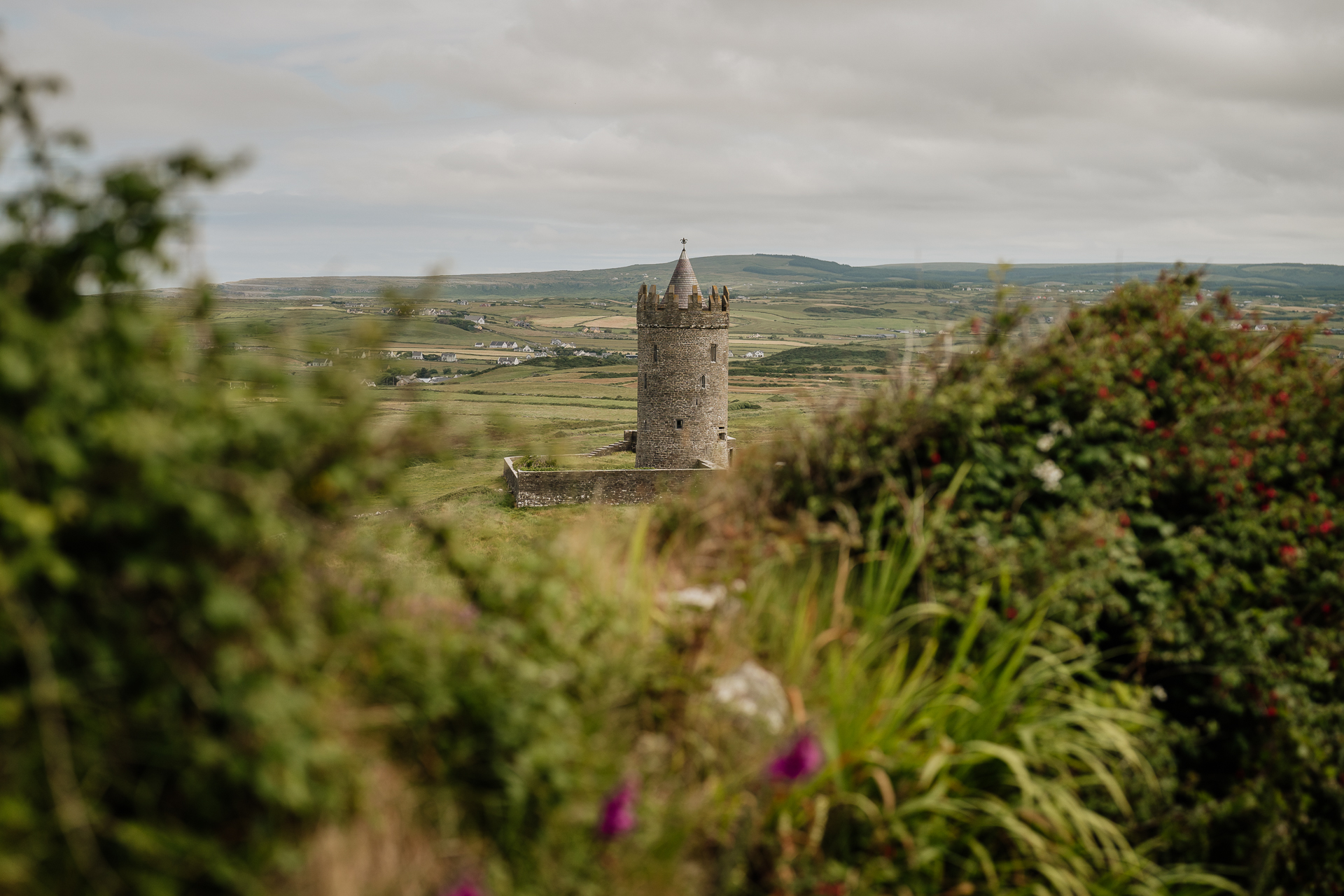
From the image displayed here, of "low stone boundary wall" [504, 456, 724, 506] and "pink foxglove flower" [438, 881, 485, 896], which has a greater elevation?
"pink foxglove flower" [438, 881, 485, 896]

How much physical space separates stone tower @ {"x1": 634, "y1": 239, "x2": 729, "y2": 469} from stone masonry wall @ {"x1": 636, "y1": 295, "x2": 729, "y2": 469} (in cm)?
3

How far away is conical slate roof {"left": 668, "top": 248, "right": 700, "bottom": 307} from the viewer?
4572 cm

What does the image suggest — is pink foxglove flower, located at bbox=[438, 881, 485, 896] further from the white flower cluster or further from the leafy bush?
the white flower cluster

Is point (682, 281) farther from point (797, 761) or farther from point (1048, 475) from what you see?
point (797, 761)

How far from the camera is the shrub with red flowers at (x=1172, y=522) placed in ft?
16.5

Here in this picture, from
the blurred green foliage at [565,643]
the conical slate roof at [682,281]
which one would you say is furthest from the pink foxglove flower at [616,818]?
the conical slate roof at [682,281]

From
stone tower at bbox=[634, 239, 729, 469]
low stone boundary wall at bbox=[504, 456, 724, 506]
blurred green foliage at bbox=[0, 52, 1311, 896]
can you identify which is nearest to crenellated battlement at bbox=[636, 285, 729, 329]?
stone tower at bbox=[634, 239, 729, 469]

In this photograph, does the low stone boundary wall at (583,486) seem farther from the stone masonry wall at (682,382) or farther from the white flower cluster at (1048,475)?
the white flower cluster at (1048,475)

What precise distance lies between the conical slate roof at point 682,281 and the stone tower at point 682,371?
0.15 ft

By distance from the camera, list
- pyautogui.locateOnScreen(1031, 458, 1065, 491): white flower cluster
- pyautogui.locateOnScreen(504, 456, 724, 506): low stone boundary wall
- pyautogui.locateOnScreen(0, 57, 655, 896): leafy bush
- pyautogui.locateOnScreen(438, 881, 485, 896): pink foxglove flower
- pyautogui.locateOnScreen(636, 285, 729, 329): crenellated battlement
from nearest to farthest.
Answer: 1. pyautogui.locateOnScreen(0, 57, 655, 896): leafy bush
2. pyautogui.locateOnScreen(438, 881, 485, 896): pink foxglove flower
3. pyautogui.locateOnScreen(1031, 458, 1065, 491): white flower cluster
4. pyautogui.locateOnScreen(504, 456, 724, 506): low stone boundary wall
5. pyautogui.locateOnScreen(636, 285, 729, 329): crenellated battlement

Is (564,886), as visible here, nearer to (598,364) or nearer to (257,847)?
(257,847)

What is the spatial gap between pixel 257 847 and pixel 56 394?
1280 mm

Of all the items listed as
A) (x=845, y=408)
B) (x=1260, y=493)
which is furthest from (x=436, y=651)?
(x=1260, y=493)

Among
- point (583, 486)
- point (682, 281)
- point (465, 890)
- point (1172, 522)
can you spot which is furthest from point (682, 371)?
point (465, 890)
